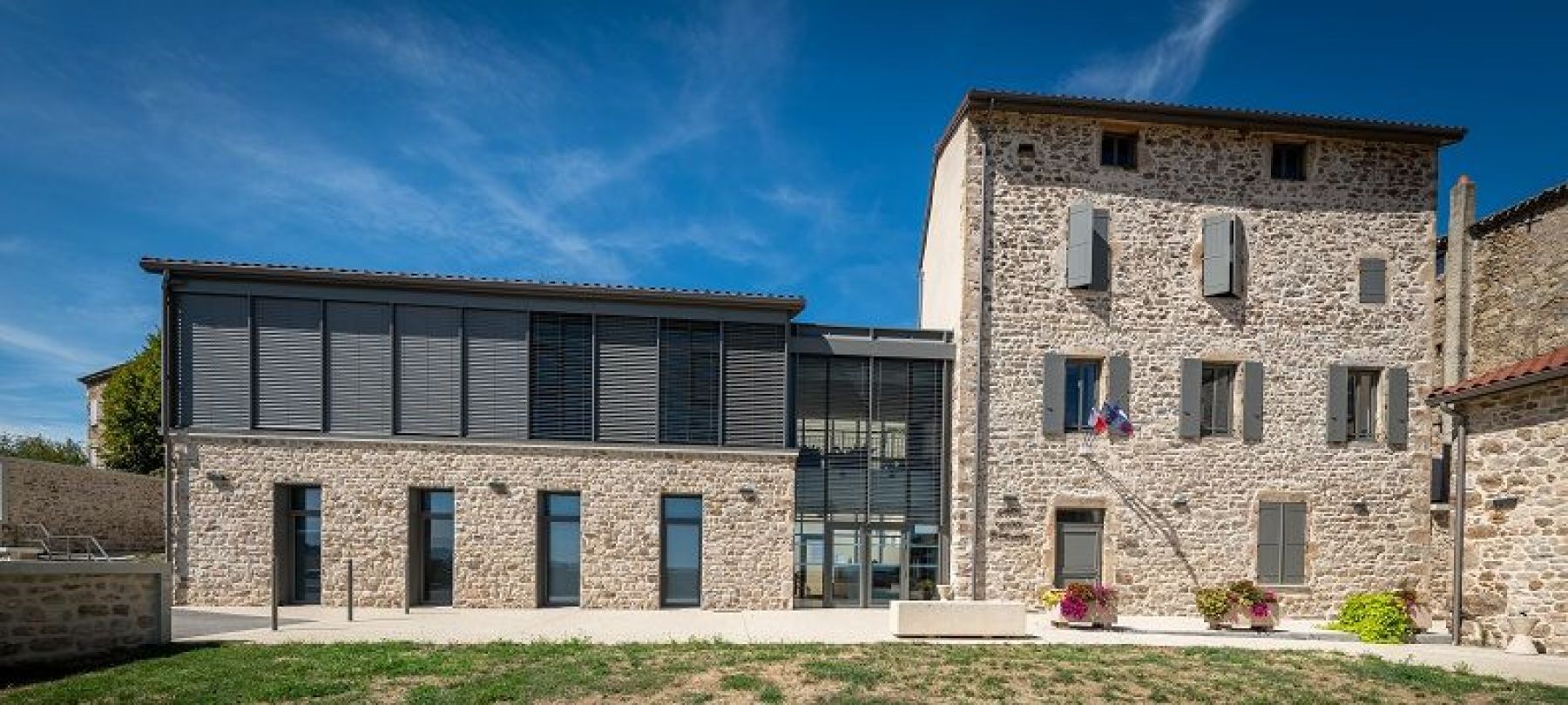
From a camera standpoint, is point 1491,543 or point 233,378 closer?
point 1491,543

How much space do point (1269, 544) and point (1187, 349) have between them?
413 centimetres

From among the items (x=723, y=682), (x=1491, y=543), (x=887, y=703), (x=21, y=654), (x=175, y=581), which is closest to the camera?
(x=887, y=703)

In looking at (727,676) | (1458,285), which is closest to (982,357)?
(727,676)

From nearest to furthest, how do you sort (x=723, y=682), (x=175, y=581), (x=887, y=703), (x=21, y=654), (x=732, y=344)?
(x=887, y=703) < (x=723, y=682) < (x=21, y=654) < (x=175, y=581) < (x=732, y=344)

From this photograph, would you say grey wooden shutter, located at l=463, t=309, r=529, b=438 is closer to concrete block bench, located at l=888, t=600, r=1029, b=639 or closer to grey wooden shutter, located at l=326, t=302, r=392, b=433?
grey wooden shutter, located at l=326, t=302, r=392, b=433

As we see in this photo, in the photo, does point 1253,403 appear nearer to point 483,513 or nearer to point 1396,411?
point 1396,411

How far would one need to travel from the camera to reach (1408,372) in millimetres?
15180

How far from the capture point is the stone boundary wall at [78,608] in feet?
30.0

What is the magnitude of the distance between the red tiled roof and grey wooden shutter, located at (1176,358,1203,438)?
3.60 metres

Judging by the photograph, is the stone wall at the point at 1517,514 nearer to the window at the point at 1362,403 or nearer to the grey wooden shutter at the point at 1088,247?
the window at the point at 1362,403

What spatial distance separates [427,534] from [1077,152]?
14.4m

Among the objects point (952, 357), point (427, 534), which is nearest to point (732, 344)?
point (952, 357)

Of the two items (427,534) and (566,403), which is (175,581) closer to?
(427,534)

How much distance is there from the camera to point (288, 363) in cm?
1364
